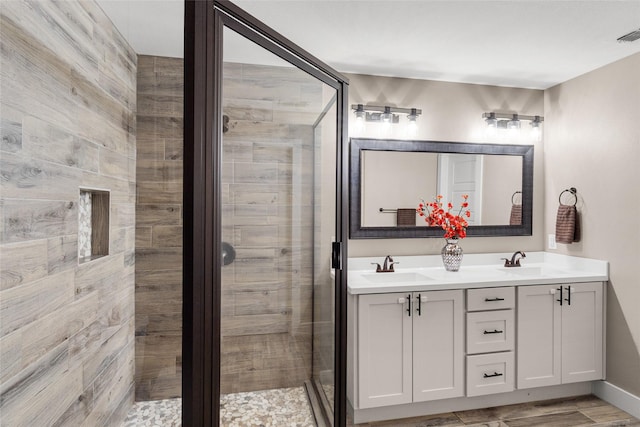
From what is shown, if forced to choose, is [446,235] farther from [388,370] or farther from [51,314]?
[51,314]

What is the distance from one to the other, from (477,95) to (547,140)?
71cm

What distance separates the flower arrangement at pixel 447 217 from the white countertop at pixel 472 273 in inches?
9.8

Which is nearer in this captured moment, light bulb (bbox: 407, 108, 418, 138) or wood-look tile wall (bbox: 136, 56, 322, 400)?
wood-look tile wall (bbox: 136, 56, 322, 400)

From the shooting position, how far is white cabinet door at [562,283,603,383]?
2.54 m

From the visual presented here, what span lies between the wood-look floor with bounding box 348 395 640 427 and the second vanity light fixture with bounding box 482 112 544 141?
2.02m

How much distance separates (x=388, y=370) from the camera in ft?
7.39

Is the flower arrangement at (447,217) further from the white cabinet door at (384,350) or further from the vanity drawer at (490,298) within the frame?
the white cabinet door at (384,350)

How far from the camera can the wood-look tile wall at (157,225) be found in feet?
7.22

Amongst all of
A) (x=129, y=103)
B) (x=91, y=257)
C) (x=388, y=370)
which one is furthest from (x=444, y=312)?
(x=129, y=103)

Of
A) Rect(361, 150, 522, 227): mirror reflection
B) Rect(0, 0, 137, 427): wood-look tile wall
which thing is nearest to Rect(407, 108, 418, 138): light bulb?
Rect(361, 150, 522, 227): mirror reflection

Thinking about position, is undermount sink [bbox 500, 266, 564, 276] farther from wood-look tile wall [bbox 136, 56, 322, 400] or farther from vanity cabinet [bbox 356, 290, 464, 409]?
wood-look tile wall [bbox 136, 56, 322, 400]

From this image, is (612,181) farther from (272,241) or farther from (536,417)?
(272,241)

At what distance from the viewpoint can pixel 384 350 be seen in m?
2.25

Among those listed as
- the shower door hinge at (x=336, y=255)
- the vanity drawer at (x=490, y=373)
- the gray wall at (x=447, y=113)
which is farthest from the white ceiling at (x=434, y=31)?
the vanity drawer at (x=490, y=373)
